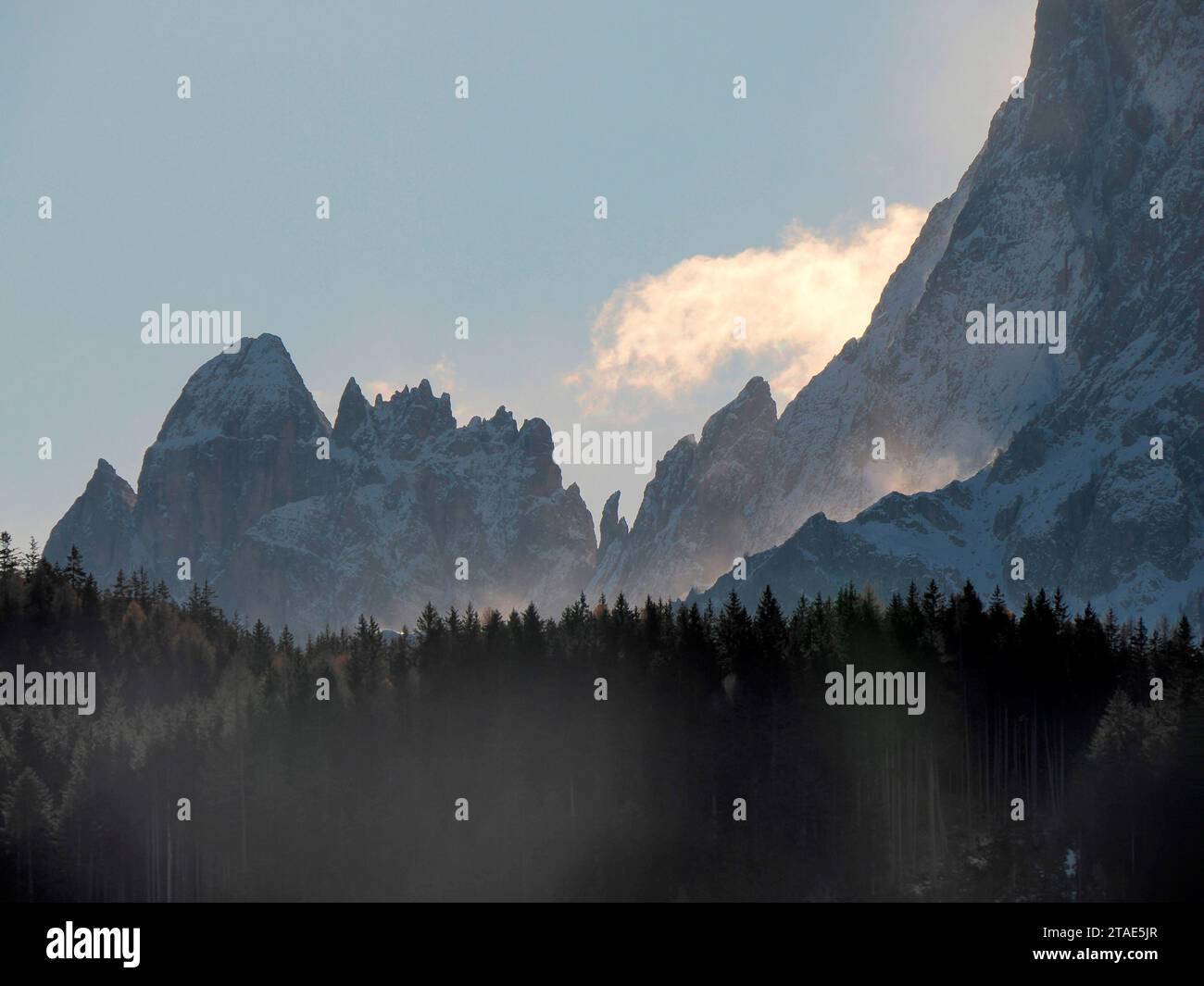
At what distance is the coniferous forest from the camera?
111125 mm

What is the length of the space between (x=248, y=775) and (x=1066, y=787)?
56.1 m

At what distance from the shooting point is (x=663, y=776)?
116 metres

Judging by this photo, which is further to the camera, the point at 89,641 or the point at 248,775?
the point at 89,641

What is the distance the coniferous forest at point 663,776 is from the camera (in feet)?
365
